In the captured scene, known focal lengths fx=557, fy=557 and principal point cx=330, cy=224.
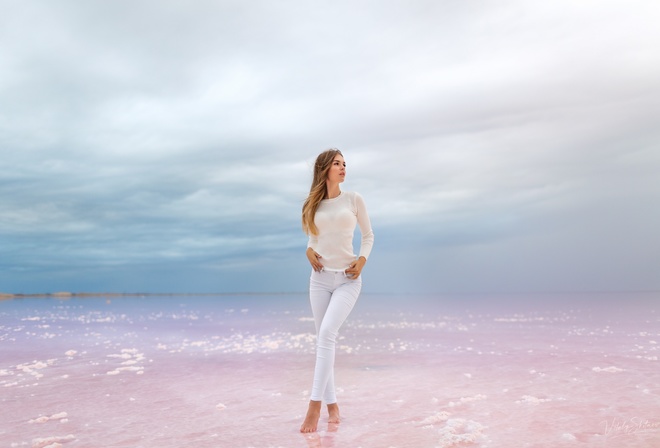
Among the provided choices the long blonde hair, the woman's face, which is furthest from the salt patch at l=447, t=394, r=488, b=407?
the woman's face

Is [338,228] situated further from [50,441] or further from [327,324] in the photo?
[50,441]

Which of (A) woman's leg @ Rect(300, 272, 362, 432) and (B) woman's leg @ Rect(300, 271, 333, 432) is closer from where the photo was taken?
(A) woman's leg @ Rect(300, 272, 362, 432)

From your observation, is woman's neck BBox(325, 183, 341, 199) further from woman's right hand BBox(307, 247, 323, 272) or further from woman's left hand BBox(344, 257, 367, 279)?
woman's left hand BBox(344, 257, 367, 279)

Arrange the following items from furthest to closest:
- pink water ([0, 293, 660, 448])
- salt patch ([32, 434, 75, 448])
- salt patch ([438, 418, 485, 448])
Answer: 1. pink water ([0, 293, 660, 448])
2. salt patch ([32, 434, 75, 448])
3. salt patch ([438, 418, 485, 448])

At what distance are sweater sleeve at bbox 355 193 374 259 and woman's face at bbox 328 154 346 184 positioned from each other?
0.29 metres

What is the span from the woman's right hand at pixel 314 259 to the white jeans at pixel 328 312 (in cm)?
8

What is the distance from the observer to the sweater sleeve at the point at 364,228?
6750 mm

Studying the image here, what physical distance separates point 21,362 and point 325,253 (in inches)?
366

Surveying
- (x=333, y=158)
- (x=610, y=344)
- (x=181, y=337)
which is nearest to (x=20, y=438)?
(x=333, y=158)

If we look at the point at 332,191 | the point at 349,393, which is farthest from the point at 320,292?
the point at 349,393

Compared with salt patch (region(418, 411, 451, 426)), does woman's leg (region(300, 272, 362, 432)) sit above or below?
above

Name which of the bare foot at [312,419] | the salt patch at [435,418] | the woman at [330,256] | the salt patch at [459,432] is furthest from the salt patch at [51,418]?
the salt patch at [459,432]

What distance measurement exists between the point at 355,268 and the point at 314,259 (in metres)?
0.51

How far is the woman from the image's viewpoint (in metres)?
6.45
